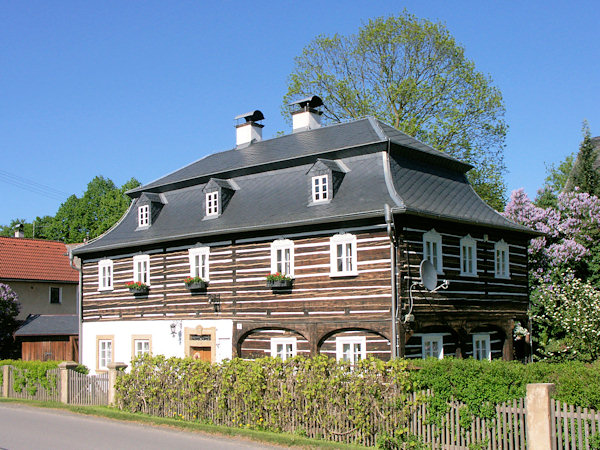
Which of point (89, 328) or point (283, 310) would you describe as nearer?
point (283, 310)

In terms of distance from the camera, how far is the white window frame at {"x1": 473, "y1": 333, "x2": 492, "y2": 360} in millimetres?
23562

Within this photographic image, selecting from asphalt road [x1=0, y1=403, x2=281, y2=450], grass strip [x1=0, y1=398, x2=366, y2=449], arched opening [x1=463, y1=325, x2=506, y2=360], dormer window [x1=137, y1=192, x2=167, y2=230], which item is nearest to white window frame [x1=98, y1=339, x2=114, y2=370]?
dormer window [x1=137, y1=192, x2=167, y2=230]

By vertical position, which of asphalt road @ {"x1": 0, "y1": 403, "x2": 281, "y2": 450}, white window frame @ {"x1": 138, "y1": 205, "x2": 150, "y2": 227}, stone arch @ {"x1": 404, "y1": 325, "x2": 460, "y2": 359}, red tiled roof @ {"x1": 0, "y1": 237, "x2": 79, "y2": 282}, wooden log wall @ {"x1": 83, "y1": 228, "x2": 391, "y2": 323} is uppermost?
white window frame @ {"x1": 138, "y1": 205, "x2": 150, "y2": 227}

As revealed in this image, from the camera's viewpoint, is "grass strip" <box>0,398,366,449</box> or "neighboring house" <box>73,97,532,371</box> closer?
"grass strip" <box>0,398,366,449</box>

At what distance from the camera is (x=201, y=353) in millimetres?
→ 24859

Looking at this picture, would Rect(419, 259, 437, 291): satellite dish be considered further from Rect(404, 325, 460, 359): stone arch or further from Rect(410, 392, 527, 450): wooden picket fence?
Rect(410, 392, 527, 450): wooden picket fence

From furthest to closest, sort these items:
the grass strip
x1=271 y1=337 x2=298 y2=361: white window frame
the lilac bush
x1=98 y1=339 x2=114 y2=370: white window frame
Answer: x1=98 y1=339 x2=114 y2=370: white window frame, the lilac bush, x1=271 y1=337 x2=298 y2=361: white window frame, the grass strip

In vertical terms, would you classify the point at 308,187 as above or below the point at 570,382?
above

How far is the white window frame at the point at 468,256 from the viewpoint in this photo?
74.2 ft

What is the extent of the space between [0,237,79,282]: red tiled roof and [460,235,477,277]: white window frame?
25566mm

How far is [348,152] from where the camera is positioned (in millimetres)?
23078

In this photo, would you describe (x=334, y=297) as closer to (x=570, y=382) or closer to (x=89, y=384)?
(x=89, y=384)

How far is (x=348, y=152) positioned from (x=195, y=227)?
6454 mm

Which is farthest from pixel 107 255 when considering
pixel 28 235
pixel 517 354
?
pixel 28 235
